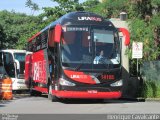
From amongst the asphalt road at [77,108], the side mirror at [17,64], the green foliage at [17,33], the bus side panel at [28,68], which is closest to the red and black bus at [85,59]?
the asphalt road at [77,108]

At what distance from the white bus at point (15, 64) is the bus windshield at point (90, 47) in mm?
14156

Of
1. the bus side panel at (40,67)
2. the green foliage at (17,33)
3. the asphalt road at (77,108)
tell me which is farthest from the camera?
the green foliage at (17,33)

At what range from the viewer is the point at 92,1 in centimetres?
4575

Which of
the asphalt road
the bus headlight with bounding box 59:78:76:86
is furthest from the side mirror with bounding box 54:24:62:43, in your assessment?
the asphalt road

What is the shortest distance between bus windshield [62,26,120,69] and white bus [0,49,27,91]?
14.2 meters

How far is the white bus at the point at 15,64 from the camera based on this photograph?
33.9 metres

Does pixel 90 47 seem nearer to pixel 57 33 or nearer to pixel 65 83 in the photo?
pixel 57 33

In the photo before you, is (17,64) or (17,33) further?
(17,33)

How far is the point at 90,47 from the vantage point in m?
20.1

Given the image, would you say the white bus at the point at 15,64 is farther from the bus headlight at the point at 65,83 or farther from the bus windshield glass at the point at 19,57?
the bus headlight at the point at 65,83

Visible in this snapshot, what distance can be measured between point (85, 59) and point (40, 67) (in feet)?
18.9

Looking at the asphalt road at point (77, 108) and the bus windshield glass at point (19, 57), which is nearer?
the asphalt road at point (77, 108)

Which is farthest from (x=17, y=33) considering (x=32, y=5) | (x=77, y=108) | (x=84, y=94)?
(x=77, y=108)

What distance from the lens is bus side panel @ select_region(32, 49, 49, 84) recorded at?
23.4m
